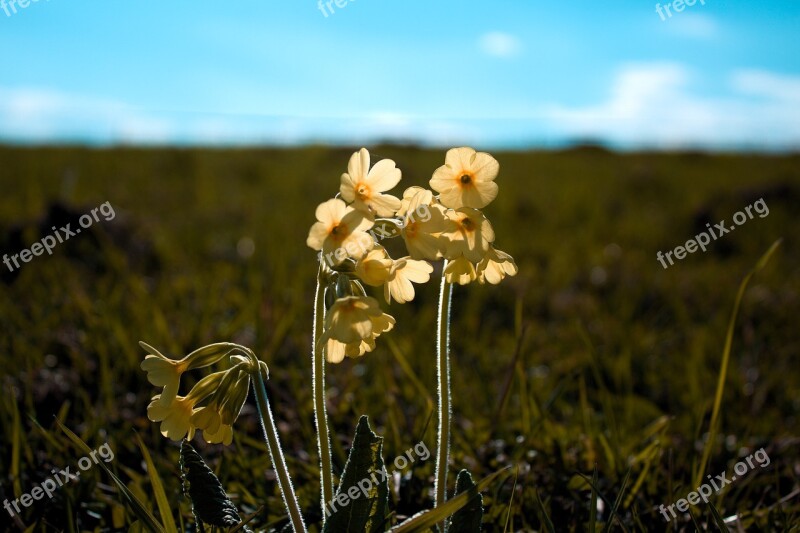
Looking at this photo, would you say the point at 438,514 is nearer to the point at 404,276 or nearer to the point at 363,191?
the point at 404,276

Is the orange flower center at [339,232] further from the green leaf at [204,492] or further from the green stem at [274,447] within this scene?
the green leaf at [204,492]

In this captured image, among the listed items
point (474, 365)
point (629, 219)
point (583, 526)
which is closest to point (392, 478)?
point (583, 526)

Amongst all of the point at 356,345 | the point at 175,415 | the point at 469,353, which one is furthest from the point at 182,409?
the point at 469,353

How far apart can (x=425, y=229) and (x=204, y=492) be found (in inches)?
31.6

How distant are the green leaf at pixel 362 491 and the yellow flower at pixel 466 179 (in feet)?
1.65

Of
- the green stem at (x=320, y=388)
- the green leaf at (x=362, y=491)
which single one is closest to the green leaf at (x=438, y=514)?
the green leaf at (x=362, y=491)

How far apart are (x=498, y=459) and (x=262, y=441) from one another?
0.86 metres

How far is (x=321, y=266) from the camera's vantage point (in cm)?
147

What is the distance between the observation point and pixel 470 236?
1.46 m

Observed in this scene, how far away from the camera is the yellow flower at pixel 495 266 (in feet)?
5.03

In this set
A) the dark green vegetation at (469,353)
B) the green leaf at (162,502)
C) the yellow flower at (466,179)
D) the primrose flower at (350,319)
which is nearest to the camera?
the primrose flower at (350,319)

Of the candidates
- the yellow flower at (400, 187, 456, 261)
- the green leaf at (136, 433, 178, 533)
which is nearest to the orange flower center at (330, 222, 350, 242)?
the yellow flower at (400, 187, 456, 261)

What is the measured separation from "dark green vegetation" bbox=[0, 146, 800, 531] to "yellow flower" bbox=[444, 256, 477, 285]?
0.49 metres

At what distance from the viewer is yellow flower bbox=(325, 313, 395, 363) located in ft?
4.76
